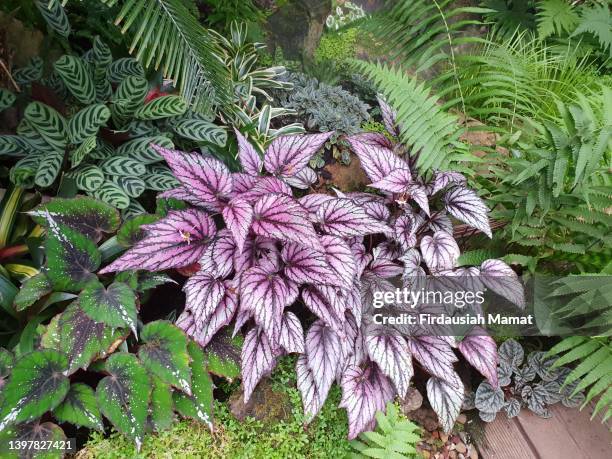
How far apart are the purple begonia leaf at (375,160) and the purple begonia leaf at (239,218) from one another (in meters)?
0.57

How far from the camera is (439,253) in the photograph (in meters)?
1.82

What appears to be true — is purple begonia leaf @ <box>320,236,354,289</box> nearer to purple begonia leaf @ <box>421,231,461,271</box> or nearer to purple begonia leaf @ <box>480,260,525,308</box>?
purple begonia leaf @ <box>421,231,461,271</box>

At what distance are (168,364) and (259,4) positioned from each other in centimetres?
233

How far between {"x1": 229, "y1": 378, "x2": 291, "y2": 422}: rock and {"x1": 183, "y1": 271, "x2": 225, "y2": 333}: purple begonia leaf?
0.98ft

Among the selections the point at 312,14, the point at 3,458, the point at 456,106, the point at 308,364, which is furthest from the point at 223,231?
the point at 312,14

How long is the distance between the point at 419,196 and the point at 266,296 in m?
0.74

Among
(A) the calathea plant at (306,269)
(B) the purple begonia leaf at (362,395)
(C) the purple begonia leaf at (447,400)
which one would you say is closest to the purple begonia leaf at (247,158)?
(A) the calathea plant at (306,269)

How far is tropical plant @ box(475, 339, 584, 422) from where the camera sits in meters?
1.94

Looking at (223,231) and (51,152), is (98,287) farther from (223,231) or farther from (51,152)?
(51,152)

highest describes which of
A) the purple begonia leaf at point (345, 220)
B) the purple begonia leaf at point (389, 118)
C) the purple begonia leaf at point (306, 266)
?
the purple begonia leaf at point (389, 118)

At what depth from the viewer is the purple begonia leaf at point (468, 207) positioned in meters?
1.83

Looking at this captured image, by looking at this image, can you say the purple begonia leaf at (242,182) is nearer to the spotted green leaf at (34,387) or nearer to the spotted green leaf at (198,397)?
the spotted green leaf at (198,397)

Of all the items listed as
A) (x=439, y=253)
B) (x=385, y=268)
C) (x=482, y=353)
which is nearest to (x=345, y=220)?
(x=385, y=268)

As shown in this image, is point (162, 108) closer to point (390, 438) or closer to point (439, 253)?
point (439, 253)
